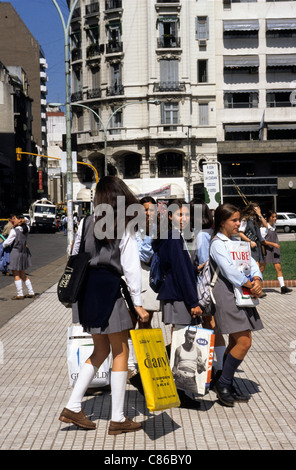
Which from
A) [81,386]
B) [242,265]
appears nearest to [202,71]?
[242,265]

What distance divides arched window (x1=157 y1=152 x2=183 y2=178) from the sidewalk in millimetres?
45641

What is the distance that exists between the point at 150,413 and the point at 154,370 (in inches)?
29.4

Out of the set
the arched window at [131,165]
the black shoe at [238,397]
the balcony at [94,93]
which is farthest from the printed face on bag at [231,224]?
the balcony at [94,93]

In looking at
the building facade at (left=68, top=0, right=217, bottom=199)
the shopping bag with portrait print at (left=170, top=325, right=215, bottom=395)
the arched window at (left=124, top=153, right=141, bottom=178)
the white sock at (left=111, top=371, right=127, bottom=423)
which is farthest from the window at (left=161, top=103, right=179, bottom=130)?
the white sock at (left=111, top=371, right=127, bottom=423)

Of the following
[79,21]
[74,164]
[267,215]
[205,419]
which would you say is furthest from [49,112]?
[205,419]

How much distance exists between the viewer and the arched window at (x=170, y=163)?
54406mm

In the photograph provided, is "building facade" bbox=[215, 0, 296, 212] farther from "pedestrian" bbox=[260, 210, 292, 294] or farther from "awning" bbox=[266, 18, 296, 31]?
"pedestrian" bbox=[260, 210, 292, 294]

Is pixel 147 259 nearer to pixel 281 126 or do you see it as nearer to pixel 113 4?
pixel 281 126

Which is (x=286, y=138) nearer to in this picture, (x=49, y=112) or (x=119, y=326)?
(x=119, y=326)

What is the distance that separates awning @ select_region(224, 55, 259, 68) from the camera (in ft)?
177

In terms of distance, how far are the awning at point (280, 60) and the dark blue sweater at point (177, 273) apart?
50.2m

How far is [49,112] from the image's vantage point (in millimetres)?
138375

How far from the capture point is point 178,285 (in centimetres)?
599
